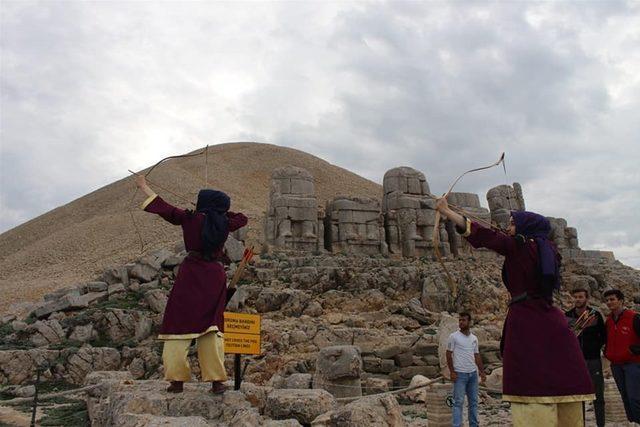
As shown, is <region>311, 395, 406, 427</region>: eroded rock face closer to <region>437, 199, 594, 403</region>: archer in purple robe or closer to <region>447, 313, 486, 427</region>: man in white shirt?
<region>437, 199, 594, 403</region>: archer in purple robe

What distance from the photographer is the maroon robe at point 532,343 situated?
4.00 m

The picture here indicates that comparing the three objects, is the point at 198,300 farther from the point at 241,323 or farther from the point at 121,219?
the point at 121,219

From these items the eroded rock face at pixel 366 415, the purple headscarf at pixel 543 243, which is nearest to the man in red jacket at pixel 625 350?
the purple headscarf at pixel 543 243

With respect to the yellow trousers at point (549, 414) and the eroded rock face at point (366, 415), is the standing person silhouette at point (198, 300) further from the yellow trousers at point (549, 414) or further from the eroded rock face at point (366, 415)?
the yellow trousers at point (549, 414)

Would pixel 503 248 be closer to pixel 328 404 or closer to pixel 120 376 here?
pixel 328 404

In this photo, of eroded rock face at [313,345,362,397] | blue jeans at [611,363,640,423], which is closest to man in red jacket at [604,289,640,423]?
blue jeans at [611,363,640,423]

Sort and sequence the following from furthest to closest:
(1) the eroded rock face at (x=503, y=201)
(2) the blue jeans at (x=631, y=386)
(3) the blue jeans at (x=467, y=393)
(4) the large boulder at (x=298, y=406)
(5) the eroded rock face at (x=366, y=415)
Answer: (1) the eroded rock face at (x=503, y=201) → (3) the blue jeans at (x=467, y=393) → (2) the blue jeans at (x=631, y=386) → (4) the large boulder at (x=298, y=406) → (5) the eroded rock face at (x=366, y=415)

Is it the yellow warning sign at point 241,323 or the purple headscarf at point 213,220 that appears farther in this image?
the yellow warning sign at point 241,323

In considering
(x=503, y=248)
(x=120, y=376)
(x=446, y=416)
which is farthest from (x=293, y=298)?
(x=503, y=248)

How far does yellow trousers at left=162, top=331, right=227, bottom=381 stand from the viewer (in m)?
5.45

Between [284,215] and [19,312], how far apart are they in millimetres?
8749

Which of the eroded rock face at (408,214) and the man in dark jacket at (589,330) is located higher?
the eroded rock face at (408,214)

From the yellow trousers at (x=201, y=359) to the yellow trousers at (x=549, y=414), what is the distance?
110 inches

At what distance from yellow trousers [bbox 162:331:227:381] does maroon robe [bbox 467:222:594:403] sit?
2.71 meters
